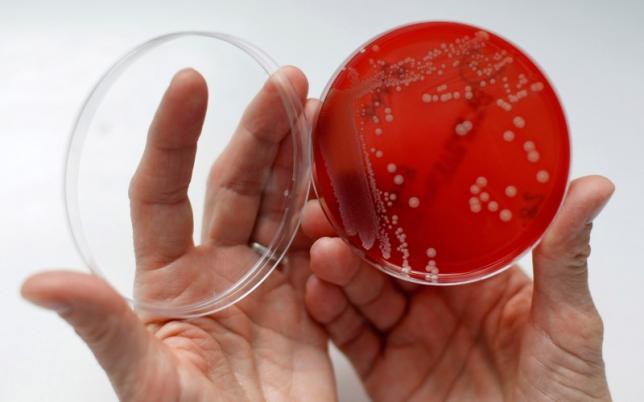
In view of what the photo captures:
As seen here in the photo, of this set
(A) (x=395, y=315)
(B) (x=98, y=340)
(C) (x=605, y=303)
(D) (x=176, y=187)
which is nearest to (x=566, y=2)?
(C) (x=605, y=303)

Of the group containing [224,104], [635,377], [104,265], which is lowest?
[635,377]

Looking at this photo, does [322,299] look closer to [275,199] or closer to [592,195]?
[275,199]

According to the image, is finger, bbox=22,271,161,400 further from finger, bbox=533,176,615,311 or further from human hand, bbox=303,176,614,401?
finger, bbox=533,176,615,311

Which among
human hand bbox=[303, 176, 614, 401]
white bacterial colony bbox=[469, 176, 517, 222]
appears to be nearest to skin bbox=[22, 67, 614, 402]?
human hand bbox=[303, 176, 614, 401]

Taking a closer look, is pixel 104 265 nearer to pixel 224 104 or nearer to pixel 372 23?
pixel 224 104

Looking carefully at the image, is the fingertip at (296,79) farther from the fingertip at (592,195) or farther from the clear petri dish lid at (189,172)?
the fingertip at (592,195)

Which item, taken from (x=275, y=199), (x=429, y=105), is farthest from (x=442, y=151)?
(x=275, y=199)
